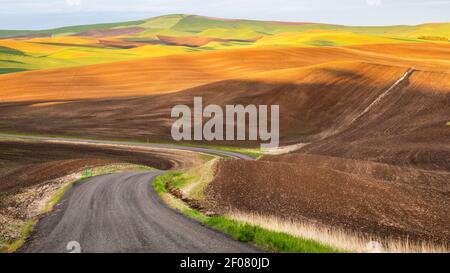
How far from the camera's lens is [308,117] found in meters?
75.9

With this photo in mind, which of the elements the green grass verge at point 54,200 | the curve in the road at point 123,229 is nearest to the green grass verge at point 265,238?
the curve in the road at point 123,229

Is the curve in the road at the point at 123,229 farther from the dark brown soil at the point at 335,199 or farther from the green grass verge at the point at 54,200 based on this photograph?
the dark brown soil at the point at 335,199

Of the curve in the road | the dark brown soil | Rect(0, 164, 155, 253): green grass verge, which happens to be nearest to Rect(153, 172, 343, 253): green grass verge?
the curve in the road

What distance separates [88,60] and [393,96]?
127 meters

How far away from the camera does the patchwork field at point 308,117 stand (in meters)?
25.7

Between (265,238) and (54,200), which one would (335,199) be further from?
(54,200)

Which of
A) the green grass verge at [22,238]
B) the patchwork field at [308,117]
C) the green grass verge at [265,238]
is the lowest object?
the patchwork field at [308,117]

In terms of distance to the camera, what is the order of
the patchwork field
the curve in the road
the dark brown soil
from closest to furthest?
the curve in the road
the dark brown soil
the patchwork field

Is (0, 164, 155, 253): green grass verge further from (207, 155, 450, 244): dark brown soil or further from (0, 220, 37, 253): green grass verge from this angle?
(207, 155, 450, 244): dark brown soil

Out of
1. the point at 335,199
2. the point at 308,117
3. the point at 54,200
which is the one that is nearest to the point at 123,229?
the point at 54,200

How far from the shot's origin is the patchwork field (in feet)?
84.4

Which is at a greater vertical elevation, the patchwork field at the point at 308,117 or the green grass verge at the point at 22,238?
the green grass verge at the point at 22,238

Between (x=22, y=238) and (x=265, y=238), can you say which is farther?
(x=22, y=238)

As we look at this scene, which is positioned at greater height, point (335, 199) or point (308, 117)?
point (335, 199)
